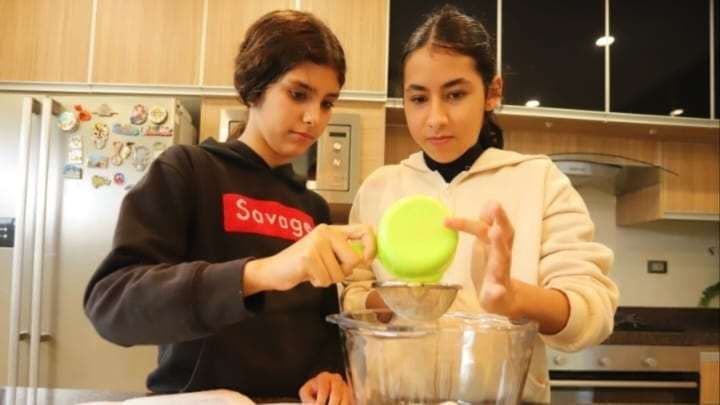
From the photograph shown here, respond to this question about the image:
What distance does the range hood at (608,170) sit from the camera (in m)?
2.21

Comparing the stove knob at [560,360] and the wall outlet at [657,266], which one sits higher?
the wall outlet at [657,266]

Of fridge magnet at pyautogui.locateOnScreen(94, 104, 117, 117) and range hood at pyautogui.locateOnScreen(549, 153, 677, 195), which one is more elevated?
fridge magnet at pyautogui.locateOnScreen(94, 104, 117, 117)

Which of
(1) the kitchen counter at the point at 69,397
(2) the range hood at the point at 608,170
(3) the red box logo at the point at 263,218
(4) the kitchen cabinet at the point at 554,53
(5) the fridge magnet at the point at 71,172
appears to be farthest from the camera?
(2) the range hood at the point at 608,170

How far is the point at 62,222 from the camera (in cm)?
172

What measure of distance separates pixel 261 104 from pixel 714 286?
2.32 meters

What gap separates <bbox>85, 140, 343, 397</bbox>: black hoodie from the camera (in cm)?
55

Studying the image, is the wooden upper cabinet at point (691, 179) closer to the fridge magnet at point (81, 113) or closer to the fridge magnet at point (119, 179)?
the fridge magnet at point (119, 179)

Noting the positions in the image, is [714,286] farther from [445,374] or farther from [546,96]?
[445,374]

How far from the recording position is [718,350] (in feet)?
6.08

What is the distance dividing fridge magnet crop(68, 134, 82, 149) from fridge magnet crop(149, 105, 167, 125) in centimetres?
23

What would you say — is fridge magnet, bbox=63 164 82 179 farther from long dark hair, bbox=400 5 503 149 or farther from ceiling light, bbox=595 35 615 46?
ceiling light, bbox=595 35 615 46

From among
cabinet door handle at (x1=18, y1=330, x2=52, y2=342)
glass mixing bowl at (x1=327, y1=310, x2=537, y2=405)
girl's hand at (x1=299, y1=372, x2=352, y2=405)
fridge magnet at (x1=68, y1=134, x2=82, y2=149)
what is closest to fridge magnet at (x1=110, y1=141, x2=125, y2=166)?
fridge magnet at (x1=68, y1=134, x2=82, y2=149)

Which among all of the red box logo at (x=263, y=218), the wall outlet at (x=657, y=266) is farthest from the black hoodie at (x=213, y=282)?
the wall outlet at (x=657, y=266)

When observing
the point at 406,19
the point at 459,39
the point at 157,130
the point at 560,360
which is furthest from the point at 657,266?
the point at 157,130
